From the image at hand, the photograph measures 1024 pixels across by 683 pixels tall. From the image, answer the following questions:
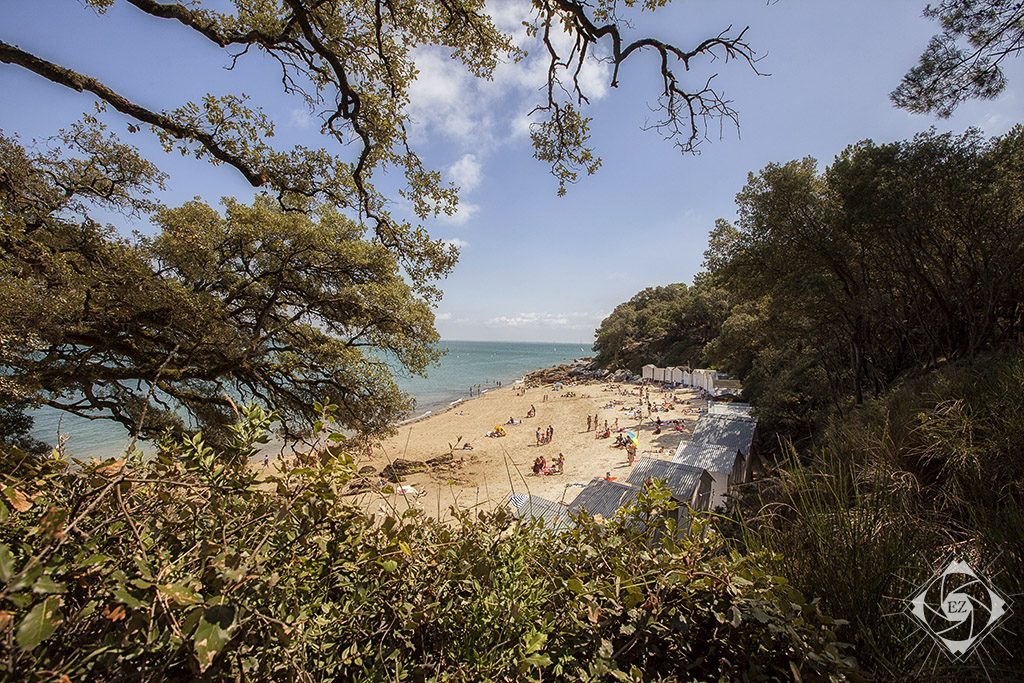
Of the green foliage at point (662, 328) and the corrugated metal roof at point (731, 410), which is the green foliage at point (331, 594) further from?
the green foliage at point (662, 328)

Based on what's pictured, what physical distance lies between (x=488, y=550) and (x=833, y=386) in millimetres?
15567

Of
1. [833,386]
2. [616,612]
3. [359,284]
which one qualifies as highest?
[359,284]

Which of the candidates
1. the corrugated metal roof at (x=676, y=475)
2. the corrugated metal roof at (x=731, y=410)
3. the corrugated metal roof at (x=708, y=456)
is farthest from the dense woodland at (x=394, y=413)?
the corrugated metal roof at (x=708, y=456)

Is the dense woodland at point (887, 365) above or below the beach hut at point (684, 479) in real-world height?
above

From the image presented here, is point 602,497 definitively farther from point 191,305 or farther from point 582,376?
point 582,376

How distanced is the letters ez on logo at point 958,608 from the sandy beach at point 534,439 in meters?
7.01

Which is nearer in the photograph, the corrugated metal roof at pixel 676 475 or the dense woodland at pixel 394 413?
the dense woodland at pixel 394 413

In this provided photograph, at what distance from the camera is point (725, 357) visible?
27109 mm

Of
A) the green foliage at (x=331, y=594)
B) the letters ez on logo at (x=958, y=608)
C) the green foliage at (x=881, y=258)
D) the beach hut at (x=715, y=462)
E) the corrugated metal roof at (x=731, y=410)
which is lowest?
the beach hut at (x=715, y=462)

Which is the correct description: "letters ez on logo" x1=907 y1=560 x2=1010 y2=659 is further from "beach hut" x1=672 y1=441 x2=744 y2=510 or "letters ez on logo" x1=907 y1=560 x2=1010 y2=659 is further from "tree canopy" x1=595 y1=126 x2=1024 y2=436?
"tree canopy" x1=595 y1=126 x2=1024 y2=436

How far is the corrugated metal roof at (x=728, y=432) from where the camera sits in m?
12.0

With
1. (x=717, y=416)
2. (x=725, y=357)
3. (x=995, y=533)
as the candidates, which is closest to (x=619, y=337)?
(x=725, y=357)

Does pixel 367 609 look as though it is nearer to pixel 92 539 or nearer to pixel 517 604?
pixel 517 604

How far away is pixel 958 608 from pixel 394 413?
28.4 feet
